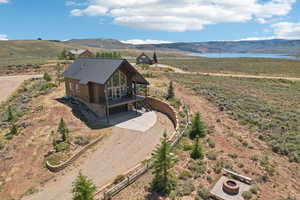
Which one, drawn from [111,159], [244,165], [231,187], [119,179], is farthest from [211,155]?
[111,159]

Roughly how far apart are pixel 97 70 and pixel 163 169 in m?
14.3

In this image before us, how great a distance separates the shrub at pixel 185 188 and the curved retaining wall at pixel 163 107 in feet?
28.1

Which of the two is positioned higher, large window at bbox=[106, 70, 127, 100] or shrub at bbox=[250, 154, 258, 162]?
large window at bbox=[106, 70, 127, 100]

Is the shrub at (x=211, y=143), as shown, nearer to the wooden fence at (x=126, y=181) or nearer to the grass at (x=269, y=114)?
the grass at (x=269, y=114)

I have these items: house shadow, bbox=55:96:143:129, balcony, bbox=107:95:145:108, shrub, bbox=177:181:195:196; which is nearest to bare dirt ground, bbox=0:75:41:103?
house shadow, bbox=55:96:143:129

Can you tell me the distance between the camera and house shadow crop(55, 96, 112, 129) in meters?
18.6

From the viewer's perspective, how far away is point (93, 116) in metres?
20.4

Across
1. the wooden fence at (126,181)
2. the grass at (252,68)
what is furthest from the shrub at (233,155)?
the grass at (252,68)

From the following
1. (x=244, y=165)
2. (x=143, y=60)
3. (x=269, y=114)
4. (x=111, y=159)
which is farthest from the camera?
(x=143, y=60)

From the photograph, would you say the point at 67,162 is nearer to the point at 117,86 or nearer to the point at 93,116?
the point at 93,116

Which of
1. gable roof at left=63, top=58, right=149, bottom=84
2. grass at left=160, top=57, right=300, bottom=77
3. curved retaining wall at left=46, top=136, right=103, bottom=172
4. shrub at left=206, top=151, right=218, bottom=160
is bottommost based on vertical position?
curved retaining wall at left=46, top=136, right=103, bottom=172

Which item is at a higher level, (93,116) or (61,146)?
(93,116)

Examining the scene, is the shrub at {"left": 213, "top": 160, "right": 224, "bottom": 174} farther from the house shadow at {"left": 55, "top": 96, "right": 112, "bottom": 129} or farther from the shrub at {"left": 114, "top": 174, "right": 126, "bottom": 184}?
the house shadow at {"left": 55, "top": 96, "right": 112, "bottom": 129}

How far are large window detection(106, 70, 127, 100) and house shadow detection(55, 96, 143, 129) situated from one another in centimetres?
219
